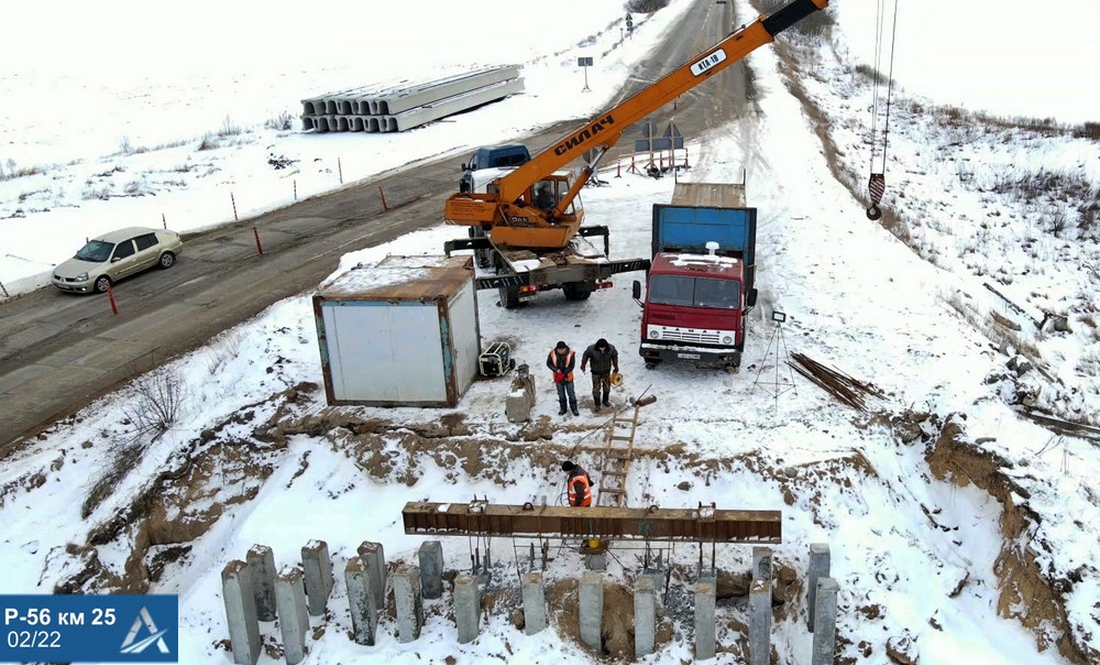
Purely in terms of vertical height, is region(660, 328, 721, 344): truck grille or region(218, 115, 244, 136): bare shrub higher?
region(218, 115, 244, 136): bare shrub

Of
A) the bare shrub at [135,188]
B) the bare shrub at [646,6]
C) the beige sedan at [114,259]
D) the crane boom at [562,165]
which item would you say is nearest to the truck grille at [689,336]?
the crane boom at [562,165]

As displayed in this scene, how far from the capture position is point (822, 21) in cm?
7050

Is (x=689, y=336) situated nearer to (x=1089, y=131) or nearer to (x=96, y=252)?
(x=96, y=252)

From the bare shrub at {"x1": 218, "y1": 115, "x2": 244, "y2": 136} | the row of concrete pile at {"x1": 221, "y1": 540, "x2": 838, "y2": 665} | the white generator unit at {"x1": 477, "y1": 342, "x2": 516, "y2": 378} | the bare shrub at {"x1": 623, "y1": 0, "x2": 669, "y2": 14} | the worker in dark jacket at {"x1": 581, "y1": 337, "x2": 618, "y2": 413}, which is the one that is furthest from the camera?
the bare shrub at {"x1": 623, "y1": 0, "x2": 669, "y2": 14}

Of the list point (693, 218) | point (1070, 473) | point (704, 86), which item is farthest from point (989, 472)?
point (704, 86)

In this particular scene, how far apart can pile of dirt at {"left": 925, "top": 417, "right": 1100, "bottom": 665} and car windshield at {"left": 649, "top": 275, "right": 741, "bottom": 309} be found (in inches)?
155

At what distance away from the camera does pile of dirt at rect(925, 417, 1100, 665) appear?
10.3 m

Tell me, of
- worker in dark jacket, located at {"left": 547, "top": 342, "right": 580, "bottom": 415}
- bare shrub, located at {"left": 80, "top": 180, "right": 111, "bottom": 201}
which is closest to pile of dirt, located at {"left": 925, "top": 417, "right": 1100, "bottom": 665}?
worker in dark jacket, located at {"left": 547, "top": 342, "right": 580, "bottom": 415}

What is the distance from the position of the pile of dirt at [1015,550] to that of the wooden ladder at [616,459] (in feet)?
14.6

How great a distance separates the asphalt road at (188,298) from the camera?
54.7ft

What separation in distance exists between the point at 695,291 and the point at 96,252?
16.0 m

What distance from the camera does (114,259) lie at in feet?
73.2

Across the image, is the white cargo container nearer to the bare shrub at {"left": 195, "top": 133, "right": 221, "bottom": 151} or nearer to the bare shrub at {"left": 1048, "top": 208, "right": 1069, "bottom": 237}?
the bare shrub at {"left": 1048, "top": 208, "right": 1069, "bottom": 237}

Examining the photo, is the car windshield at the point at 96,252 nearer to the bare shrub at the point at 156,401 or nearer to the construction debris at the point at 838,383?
the bare shrub at the point at 156,401
